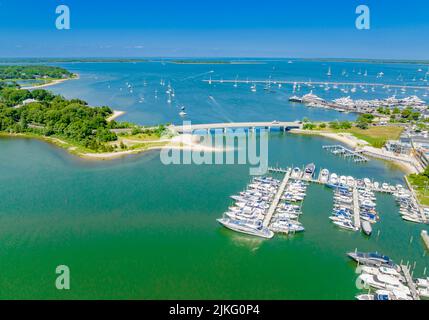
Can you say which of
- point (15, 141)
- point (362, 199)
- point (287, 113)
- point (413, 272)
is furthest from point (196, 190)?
point (287, 113)

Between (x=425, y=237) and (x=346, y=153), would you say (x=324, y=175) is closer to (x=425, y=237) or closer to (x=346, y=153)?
(x=346, y=153)

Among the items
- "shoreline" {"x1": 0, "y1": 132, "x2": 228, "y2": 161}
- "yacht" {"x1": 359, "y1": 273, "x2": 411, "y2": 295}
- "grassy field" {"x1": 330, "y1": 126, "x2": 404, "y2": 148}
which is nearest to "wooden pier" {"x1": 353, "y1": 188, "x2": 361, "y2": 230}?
"yacht" {"x1": 359, "y1": 273, "x2": 411, "y2": 295}

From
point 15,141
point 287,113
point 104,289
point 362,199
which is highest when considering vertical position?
point 287,113

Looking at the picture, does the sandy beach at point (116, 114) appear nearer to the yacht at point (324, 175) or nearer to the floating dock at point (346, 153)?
the floating dock at point (346, 153)

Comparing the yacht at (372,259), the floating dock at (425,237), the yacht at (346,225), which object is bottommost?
the yacht at (372,259)

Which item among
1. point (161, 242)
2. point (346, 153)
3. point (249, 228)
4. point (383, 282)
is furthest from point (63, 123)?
point (383, 282)

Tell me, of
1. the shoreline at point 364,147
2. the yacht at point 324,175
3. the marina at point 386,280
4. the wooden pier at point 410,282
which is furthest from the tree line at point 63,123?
the wooden pier at point 410,282

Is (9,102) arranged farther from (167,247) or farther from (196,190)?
(167,247)
